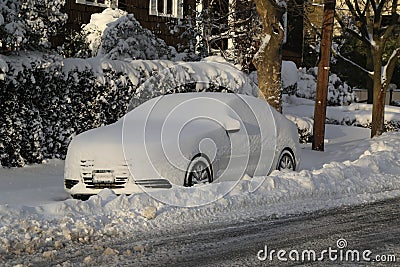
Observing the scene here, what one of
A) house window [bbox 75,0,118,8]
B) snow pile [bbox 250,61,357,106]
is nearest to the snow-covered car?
house window [bbox 75,0,118,8]

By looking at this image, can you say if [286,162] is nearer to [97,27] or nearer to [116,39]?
[116,39]

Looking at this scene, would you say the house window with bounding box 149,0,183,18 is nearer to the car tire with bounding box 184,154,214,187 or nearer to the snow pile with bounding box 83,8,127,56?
the snow pile with bounding box 83,8,127,56

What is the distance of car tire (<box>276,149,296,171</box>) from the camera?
12125mm

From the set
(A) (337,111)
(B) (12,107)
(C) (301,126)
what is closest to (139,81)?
(B) (12,107)

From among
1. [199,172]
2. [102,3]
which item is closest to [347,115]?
[102,3]

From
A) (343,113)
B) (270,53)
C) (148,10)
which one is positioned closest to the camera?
(270,53)

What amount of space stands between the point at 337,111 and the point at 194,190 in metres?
18.1

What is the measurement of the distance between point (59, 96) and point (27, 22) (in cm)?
163

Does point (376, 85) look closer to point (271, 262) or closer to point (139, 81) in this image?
point (139, 81)

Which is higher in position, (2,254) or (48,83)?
(48,83)

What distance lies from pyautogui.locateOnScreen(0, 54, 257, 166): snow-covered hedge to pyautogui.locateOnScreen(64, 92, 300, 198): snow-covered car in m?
2.67

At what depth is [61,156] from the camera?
14016 mm

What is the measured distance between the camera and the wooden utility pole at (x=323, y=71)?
1742cm

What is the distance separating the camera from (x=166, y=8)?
2452cm
